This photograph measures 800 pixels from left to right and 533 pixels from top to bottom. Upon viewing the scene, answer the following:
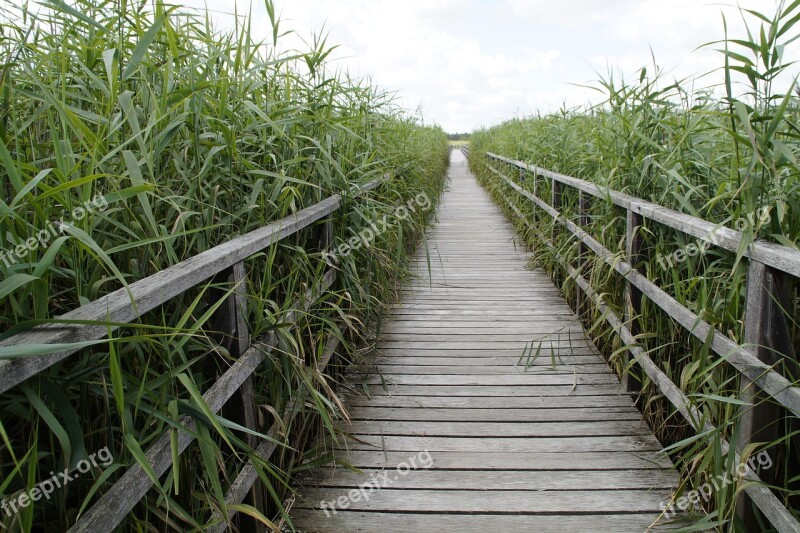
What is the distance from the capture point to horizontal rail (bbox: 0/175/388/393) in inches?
38.4

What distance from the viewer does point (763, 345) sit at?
5.70 feet

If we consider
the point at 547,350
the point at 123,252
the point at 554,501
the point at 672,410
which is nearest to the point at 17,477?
the point at 123,252

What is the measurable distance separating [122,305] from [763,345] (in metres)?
1.66

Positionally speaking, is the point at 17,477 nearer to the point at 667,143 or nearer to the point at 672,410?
the point at 672,410

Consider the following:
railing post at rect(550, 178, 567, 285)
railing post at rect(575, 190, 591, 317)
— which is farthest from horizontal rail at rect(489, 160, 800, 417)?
railing post at rect(550, 178, 567, 285)

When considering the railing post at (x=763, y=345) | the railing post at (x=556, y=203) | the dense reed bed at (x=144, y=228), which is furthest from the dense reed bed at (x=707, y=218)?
the dense reed bed at (x=144, y=228)

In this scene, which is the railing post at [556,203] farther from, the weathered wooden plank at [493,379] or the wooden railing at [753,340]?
the wooden railing at [753,340]

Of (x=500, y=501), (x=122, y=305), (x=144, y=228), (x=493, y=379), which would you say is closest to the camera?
(x=122, y=305)

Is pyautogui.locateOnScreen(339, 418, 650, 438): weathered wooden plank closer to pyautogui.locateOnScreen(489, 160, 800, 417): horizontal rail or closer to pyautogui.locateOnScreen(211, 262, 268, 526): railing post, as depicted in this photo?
pyautogui.locateOnScreen(489, 160, 800, 417): horizontal rail

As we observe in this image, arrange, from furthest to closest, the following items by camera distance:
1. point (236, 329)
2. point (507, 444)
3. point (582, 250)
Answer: point (582, 250)
point (507, 444)
point (236, 329)

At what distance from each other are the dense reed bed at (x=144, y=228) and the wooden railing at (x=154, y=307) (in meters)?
0.04

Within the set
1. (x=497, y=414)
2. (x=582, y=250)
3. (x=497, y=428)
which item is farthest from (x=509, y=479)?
(x=582, y=250)

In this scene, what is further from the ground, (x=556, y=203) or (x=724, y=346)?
(x=556, y=203)

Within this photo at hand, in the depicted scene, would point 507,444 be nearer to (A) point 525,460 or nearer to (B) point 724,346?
(A) point 525,460
